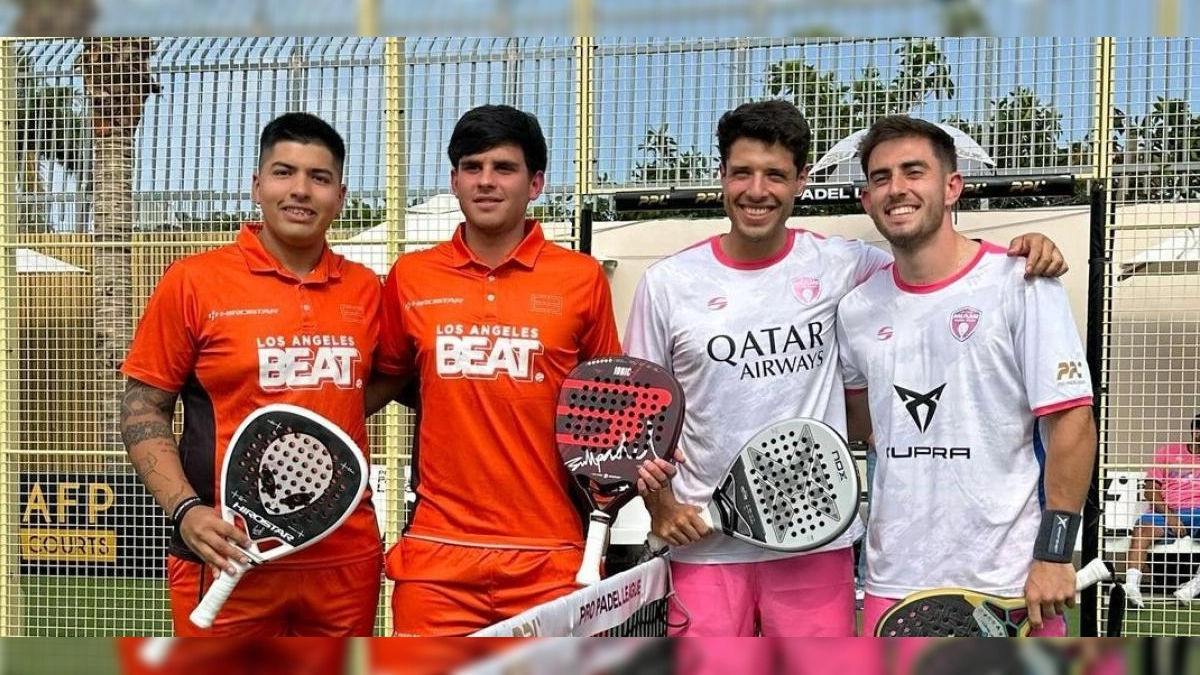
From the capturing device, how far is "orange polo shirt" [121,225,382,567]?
3133 millimetres

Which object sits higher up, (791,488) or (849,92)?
(849,92)

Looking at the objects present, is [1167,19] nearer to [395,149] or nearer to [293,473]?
[293,473]

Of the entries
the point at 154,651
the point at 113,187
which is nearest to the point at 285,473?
the point at 154,651

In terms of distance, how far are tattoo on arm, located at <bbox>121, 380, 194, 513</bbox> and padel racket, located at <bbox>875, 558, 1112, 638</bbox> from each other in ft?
6.26

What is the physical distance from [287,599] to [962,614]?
178cm

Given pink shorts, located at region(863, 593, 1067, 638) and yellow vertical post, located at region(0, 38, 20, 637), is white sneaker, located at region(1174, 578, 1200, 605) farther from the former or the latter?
yellow vertical post, located at region(0, 38, 20, 637)

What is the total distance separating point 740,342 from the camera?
3326mm

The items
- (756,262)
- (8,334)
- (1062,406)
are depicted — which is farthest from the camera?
(8,334)

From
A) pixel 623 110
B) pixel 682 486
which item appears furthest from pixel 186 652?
pixel 623 110

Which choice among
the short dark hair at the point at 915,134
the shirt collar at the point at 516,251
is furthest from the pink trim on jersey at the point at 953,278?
the shirt collar at the point at 516,251

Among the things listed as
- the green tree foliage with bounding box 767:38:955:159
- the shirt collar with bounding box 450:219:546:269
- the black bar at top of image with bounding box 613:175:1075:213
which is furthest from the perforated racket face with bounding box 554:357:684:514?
the green tree foliage with bounding box 767:38:955:159

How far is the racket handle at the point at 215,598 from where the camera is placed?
2787 millimetres

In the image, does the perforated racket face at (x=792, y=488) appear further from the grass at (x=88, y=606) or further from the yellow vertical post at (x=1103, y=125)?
the grass at (x=88, y=606)

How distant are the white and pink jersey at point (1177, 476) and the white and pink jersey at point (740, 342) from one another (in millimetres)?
2423
